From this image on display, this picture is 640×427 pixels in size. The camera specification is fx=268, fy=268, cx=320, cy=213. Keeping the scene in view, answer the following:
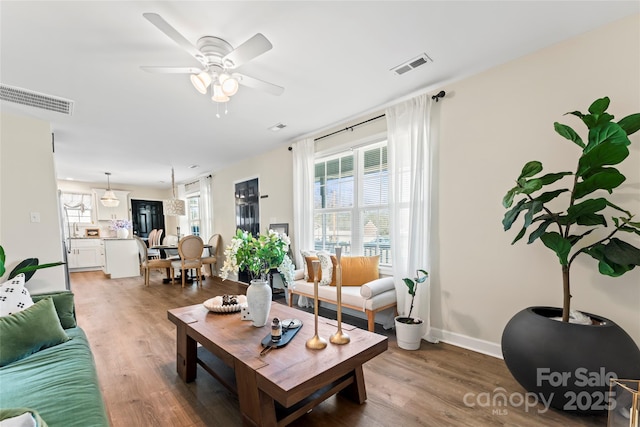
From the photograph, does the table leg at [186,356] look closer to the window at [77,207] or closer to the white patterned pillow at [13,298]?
the white patterned pillow at [13,298]

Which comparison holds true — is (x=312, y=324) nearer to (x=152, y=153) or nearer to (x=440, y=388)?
(x=440, y=388)

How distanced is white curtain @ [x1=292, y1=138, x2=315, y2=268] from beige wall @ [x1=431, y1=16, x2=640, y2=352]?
6.17ft

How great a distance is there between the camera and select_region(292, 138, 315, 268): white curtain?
4051 millimetres

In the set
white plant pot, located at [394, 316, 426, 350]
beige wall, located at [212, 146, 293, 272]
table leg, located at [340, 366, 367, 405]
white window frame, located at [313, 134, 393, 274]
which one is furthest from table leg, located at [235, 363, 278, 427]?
beige wall, located at [212, 146, 293, 272]

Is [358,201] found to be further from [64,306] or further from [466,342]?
[64,306]

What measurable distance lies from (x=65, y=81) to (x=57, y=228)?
6.44 feet

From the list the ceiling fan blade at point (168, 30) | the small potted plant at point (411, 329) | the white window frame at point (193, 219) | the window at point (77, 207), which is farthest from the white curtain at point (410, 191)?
the window at point (77, 207)

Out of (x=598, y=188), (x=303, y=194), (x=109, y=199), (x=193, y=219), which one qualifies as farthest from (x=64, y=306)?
(x=109, y=199)

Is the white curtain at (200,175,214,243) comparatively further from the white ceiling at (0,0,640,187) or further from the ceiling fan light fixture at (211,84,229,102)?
the ceiling fan light fixture at (211,84,229,102)

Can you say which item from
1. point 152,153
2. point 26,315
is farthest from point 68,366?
point 152,153

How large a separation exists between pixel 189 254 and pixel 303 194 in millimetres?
3015

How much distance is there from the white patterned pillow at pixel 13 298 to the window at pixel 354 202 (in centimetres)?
304

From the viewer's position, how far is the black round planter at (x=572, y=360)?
4.97ft

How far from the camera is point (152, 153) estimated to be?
498cm
